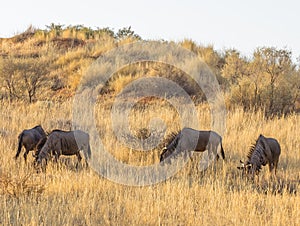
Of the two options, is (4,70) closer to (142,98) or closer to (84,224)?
(142,98)

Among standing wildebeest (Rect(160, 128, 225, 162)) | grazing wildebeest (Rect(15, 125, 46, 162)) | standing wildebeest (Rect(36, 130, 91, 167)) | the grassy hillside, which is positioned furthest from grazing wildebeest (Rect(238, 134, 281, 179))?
grazing wildebeest (Rect(15, 125, 46, 162))

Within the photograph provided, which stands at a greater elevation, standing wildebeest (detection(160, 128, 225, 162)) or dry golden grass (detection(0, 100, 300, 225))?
standing wildebeest (detection(160, 128, 225, 162))

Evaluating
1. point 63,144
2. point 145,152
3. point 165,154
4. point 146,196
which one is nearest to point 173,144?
point 165,154

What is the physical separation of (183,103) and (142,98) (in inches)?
65.5

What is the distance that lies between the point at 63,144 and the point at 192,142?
2.54m

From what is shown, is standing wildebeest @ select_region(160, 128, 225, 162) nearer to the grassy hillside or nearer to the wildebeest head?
the wildebeest head

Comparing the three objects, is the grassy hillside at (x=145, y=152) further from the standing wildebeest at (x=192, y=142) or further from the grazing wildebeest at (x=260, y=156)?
the standing wildebeest at (x=192, y=142)

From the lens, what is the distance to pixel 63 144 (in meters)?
8.62

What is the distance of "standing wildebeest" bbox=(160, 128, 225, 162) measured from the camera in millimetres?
9062

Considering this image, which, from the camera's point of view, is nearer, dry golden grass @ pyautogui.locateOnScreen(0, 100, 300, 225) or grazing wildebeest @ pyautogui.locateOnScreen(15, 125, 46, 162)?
dry golden grass @ pyautogui.locateOnScreen(0, 100, 300, 225)

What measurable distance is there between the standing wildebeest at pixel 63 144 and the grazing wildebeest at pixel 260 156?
3.05 meters

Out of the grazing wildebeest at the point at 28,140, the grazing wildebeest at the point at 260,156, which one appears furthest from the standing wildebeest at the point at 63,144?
the grazing wildebeest at the point at 260,156

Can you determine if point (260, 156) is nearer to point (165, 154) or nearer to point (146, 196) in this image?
point (165, 154)

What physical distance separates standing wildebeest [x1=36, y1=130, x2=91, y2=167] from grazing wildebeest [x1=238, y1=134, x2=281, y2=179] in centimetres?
305
